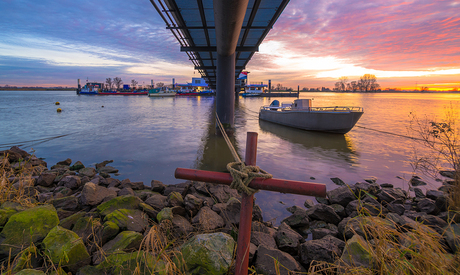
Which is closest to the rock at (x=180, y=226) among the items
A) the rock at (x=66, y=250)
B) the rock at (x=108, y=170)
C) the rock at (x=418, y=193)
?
the rock at (x=66, y=250)

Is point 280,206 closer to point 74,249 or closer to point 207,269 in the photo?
point 207,269

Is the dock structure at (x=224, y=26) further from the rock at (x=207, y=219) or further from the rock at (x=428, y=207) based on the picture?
the rock at (x=428, y=207)

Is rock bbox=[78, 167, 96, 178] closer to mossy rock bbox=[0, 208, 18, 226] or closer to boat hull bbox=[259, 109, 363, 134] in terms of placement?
mossy rock bbox=[0, 208, 18, 226]

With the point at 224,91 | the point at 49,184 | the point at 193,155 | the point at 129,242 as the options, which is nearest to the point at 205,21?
the point at 224,91

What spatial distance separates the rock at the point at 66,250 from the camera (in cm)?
278

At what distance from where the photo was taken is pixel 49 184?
20.9 feet

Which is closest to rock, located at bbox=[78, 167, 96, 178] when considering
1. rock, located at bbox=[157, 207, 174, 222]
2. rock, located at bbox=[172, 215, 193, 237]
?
rock, located at bbox=[157, 207, 174, 222]

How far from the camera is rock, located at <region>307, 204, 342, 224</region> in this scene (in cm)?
482

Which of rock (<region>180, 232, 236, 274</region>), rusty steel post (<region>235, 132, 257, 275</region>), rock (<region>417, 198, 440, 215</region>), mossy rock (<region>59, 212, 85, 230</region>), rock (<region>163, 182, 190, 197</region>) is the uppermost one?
rusty steel post (<region>235, 132, 257, 275</region>)

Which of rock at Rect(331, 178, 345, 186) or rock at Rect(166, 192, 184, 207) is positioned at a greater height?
rock at Rect(166, 192, 184, 207)

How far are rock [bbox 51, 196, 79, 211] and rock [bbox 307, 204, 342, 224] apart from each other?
5212 millimetres

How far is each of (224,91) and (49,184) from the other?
387 inches

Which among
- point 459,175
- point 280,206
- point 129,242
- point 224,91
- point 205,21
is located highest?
point 205,21

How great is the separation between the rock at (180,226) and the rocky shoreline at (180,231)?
0.06 ft
